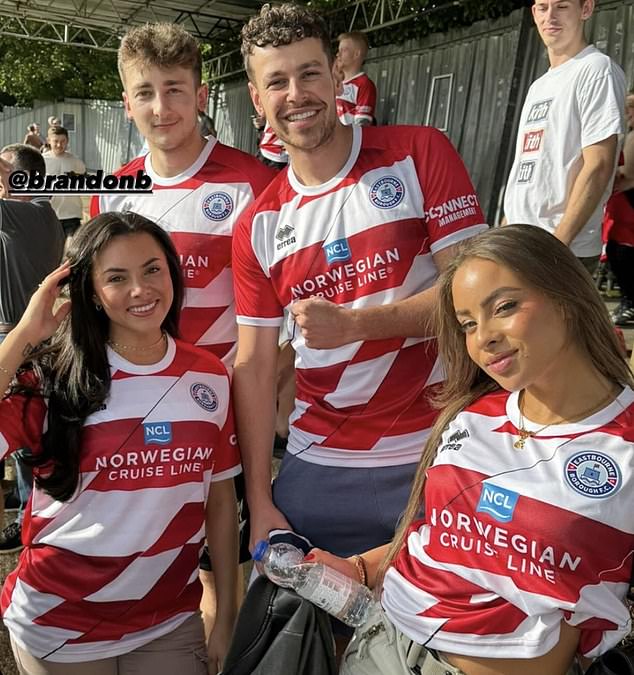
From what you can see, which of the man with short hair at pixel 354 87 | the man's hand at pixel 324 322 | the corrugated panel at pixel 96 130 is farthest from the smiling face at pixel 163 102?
the corrugated panel at pixel 96 130

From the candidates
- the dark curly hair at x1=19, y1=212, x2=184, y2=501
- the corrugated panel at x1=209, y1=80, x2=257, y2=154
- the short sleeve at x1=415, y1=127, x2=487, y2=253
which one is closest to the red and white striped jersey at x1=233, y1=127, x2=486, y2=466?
the short sleeve at x1=415, y1=127, x2=487, y2=253

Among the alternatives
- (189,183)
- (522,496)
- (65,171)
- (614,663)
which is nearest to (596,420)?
(522,496)

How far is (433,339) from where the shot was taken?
220 cm

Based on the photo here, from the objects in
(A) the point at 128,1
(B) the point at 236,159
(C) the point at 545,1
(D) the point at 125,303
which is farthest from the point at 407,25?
(D) the point at 125,303

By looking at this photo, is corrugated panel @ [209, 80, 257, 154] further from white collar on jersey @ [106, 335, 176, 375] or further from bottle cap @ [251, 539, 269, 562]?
bottle cap @ [251, 539, 269, 562]

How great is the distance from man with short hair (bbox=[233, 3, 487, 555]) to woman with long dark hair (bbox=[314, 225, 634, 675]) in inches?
12.5

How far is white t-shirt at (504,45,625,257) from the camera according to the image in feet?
10.2

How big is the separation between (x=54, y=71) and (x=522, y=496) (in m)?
26.4

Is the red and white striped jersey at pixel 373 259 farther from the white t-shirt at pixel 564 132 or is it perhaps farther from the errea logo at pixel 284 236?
the white t-shirt at pixel 564 132

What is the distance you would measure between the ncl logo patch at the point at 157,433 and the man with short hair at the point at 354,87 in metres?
5.59

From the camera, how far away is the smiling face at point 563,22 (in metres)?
3.18

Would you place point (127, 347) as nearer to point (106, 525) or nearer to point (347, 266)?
point (106, 525)

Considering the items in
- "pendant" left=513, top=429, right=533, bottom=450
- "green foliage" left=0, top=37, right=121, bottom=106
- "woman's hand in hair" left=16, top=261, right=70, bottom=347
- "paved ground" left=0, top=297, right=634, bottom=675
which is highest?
"green foliage" left=0, top=37, right=121, bottom=106

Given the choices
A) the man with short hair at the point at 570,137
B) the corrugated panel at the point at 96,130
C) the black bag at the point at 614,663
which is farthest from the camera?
the corrugated panel at the point at 96,130
